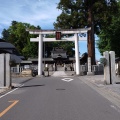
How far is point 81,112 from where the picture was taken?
11.6m

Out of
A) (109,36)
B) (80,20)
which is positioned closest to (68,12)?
(80,20)

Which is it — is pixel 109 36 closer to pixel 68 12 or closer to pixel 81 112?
pixel 68 12

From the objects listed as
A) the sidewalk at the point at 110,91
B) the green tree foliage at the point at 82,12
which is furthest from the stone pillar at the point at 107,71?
the green tree foliage at the point at 82,12

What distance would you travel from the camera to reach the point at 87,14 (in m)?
54.2

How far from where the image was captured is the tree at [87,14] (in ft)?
171

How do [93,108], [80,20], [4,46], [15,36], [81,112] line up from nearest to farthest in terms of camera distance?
[81,112] → [93,108] → [80,20] → [4,46] → [15,36]

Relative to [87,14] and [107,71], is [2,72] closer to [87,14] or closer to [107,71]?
[107,71]

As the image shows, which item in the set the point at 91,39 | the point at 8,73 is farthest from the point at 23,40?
the point at 8,73

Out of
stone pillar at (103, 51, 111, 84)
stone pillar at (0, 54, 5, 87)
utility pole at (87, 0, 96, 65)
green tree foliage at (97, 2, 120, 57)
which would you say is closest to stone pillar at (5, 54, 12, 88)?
stone pillar at (0, 54, 5, 87)

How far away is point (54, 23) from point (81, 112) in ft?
148

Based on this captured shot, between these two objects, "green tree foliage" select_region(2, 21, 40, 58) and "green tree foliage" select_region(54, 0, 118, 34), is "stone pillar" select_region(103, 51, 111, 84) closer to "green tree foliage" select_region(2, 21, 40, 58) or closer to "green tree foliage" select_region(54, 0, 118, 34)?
"green tree foliage" select_region(54, 0, 118, 34)

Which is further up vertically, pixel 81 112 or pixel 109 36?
pixel 109 36

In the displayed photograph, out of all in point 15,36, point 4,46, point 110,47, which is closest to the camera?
point 110,47

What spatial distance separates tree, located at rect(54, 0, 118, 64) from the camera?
171 feet
